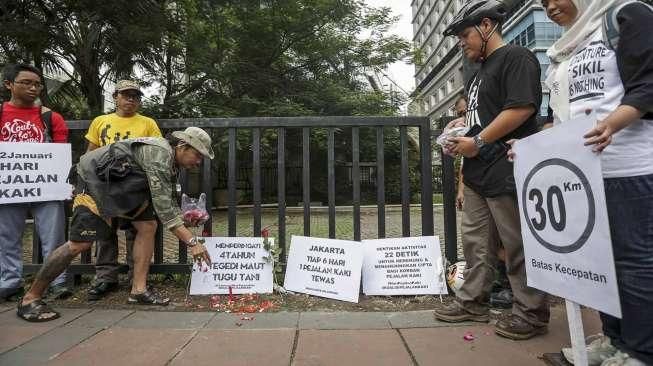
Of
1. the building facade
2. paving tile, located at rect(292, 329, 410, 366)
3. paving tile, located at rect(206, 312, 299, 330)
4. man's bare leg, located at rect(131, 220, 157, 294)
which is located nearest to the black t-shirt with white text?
paving tile, located at rect(292, 329, 410, 366)

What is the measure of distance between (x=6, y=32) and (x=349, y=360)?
9.11m

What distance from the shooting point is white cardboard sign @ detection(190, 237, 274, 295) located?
3.47 metres

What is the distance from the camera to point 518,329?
2490 mm

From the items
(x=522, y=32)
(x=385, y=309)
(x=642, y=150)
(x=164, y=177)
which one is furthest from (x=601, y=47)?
(x=522, y=32)

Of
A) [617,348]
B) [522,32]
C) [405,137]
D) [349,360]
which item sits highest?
[522,32]

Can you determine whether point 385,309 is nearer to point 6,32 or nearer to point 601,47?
point 601,47

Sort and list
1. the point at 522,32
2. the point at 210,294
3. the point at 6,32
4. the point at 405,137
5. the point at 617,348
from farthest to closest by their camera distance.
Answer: the point at 522,32
the point at 6,32
the point at 405,137
the point at 210,294
the point at 617,348

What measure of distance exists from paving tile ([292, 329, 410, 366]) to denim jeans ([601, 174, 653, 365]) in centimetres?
104

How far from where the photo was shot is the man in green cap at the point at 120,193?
2.99 meters

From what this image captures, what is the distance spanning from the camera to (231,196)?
3.80 metres

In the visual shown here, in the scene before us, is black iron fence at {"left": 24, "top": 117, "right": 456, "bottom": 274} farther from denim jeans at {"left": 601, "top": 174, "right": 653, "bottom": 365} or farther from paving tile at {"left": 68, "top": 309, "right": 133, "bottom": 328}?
denim jeans at {"left": 601, "top": 174, "right": 653, "bottom": 365}

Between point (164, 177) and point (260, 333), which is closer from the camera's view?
point (260, 333)

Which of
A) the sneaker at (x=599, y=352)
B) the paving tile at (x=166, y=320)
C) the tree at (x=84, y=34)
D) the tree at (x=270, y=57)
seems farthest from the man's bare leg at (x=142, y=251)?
the tree at (x=270, y=57)

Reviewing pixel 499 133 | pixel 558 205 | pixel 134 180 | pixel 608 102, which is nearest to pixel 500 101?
pixel 499 133
